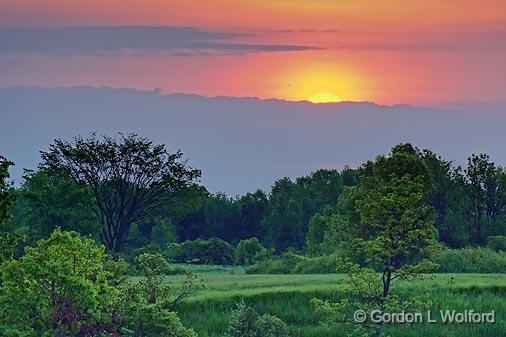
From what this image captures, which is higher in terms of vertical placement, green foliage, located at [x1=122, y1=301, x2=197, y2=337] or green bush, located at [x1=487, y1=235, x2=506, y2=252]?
green bush, located at [x1=487, y1=235, x2=506, y2=252]

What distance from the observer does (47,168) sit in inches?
4126

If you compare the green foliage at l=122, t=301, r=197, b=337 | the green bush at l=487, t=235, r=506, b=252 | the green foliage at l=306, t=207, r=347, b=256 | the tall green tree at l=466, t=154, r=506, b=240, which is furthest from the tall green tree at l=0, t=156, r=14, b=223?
the tall green tree at l=466, t=154, r=506, b=240

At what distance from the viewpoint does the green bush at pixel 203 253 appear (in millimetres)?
114875

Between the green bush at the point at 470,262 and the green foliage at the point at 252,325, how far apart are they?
2828 centimetres

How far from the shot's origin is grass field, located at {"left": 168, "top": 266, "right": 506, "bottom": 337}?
59.6 meters

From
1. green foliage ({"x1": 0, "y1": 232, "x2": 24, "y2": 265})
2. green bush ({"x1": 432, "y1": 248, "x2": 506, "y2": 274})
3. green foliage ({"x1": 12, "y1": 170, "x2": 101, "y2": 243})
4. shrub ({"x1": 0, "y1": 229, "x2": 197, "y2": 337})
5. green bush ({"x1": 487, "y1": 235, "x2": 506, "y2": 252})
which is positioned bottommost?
shrub ({"x1": 0, "y1": 229, "x2": 197, "y2": 337})

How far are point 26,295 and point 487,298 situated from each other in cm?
3032

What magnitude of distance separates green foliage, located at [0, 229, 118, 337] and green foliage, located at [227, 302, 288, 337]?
36.2 ft

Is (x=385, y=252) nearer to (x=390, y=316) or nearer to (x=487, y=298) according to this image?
(x=390, y=316)

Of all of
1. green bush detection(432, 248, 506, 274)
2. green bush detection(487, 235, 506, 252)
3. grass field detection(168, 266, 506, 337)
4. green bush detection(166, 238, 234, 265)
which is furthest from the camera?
green bush detection(166, 238, 234, 265)

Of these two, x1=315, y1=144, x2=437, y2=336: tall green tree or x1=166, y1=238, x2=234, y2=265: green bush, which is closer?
x1=315, y1=144, x2=437, y2=336: tall green tree

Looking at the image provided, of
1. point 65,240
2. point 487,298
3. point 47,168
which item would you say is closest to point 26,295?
point 65,240

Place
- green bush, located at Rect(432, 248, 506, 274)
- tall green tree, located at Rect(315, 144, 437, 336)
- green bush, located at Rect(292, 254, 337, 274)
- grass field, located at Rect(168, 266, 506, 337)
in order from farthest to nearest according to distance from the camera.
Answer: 1. green bush, located at Rect(292, 254, 337, 274)
2. green bush, located at Rect(432, 248, 506, 274)
3. grass field, located at Rect(168, 266, 506, 337)
4. tall green tree, located at Rect(315, 144, 437, 336)

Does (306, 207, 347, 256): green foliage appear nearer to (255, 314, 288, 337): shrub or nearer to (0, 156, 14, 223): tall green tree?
(255, 314, 288, 337): shrub
